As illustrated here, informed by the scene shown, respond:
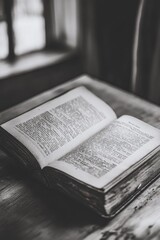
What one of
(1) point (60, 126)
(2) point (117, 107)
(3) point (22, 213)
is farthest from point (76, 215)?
(2) point (117, 107)

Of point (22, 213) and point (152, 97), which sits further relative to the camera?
point (152, 97)

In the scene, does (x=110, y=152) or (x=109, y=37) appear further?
(x=109, y=37)

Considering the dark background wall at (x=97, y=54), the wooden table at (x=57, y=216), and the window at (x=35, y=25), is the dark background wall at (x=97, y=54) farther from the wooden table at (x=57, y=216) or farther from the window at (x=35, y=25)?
the wooden table at (x=57, y=216)

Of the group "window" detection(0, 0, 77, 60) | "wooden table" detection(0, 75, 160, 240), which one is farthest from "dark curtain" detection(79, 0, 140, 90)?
"wooden table" detection(0, 75, 160, 240)

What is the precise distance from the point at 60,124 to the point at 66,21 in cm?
112

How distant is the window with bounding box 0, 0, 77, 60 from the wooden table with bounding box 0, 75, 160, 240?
997 millimetres

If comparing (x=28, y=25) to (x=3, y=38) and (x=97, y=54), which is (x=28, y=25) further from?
(x=97, y=54)

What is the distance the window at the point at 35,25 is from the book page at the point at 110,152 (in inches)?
39.7

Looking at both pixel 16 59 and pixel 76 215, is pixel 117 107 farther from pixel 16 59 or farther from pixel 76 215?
pixel 16 59

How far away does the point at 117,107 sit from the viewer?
1.27m

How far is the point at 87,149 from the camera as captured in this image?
3.13 feet

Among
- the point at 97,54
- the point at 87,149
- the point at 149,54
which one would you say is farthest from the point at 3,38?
the point at 87,149

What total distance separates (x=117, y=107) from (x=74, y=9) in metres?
0.87

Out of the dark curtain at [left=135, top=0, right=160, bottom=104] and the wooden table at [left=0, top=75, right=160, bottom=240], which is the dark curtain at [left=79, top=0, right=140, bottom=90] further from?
Result: the wooden table at [left=0, top=75, right=160, bottom=240]
